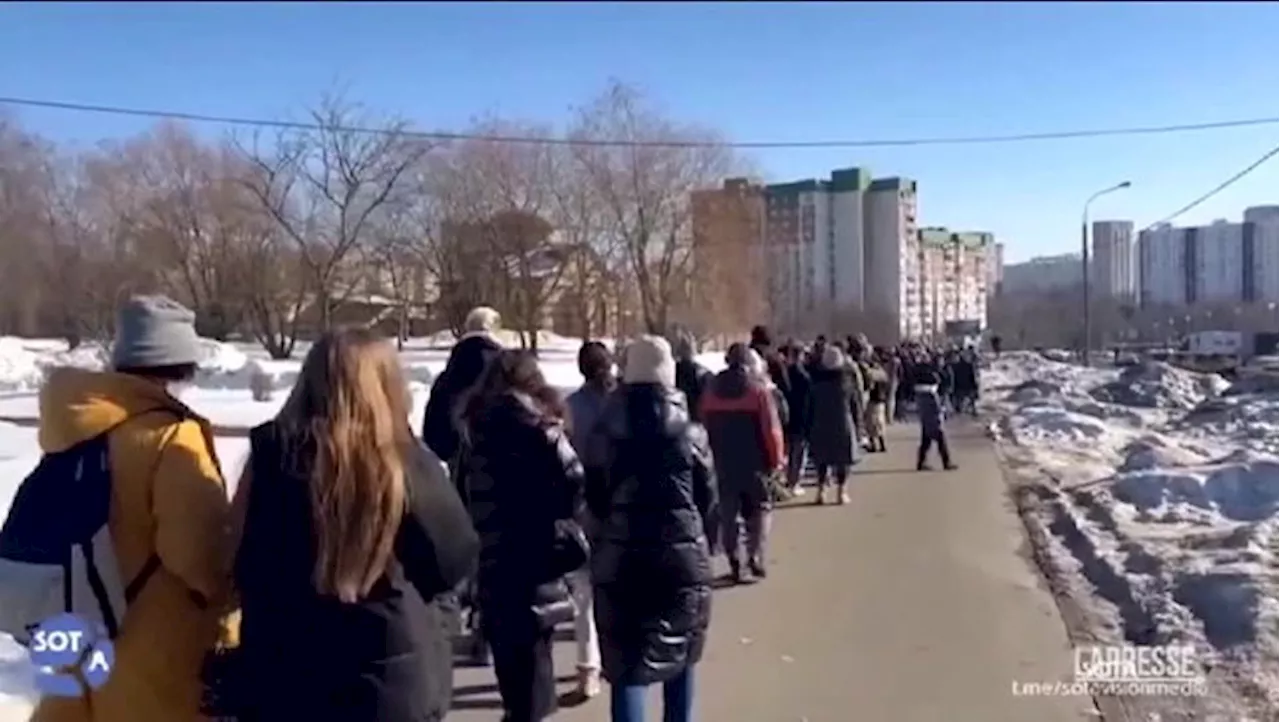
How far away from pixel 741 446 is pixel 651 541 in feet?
17.4

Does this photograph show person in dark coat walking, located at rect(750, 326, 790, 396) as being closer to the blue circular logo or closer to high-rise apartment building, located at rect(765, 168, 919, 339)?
the blue circular logo

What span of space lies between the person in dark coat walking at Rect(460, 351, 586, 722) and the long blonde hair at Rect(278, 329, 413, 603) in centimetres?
201

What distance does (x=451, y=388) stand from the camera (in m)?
8.28

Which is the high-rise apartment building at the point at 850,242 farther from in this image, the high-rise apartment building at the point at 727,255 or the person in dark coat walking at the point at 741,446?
the person in dark coat walking at the point at 741,446

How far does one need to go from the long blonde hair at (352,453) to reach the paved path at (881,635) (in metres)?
3.60

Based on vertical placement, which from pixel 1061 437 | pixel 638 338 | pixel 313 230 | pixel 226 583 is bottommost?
pixel 1061 437

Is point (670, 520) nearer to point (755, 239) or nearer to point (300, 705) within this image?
point (300, 705)

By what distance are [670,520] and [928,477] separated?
45.1ft

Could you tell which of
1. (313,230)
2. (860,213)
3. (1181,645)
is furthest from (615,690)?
(860,213)

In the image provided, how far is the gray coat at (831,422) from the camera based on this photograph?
15555 millimetres

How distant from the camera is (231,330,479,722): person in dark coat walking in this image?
11.5 feet

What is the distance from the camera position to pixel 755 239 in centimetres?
5997

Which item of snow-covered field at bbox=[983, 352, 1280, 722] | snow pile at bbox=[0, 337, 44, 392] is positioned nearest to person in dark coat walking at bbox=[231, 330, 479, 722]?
snow-covered field at bbox=[983, 352, 1280, 722]

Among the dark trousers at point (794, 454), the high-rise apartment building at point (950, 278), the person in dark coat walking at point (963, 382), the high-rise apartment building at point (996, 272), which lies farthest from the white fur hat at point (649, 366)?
the high-rise apartment building at point (996, 272)
